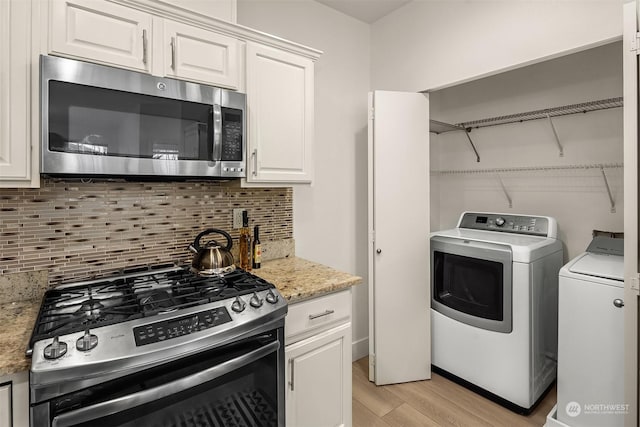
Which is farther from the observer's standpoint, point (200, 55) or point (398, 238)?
point (398, 238)

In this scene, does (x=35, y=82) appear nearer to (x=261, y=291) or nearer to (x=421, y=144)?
(x=261, y=291)

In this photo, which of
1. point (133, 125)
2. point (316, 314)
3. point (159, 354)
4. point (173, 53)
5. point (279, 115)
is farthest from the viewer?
point (279, 115)

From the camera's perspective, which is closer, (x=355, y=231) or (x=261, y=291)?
(x=261, y=291)

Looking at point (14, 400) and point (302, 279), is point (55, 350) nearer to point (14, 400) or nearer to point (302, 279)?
point (14, 400)

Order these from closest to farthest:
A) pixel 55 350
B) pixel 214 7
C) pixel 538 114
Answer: pixel 55 350
pixel 214 7
pixel 538 114

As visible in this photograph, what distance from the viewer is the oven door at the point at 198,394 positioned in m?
0.98

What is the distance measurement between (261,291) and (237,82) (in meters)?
1.01

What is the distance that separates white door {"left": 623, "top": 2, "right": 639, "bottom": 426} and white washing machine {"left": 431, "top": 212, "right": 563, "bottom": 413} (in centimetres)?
53

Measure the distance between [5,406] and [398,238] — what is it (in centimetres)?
204

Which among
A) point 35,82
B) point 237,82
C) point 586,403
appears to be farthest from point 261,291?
point 586,403

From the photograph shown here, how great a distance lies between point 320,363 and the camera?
5.35ft

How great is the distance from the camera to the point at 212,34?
1.59 meters

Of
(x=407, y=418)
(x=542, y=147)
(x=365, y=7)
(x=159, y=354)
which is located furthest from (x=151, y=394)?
(x=542, y=147)

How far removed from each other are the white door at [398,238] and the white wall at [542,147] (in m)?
0.77
